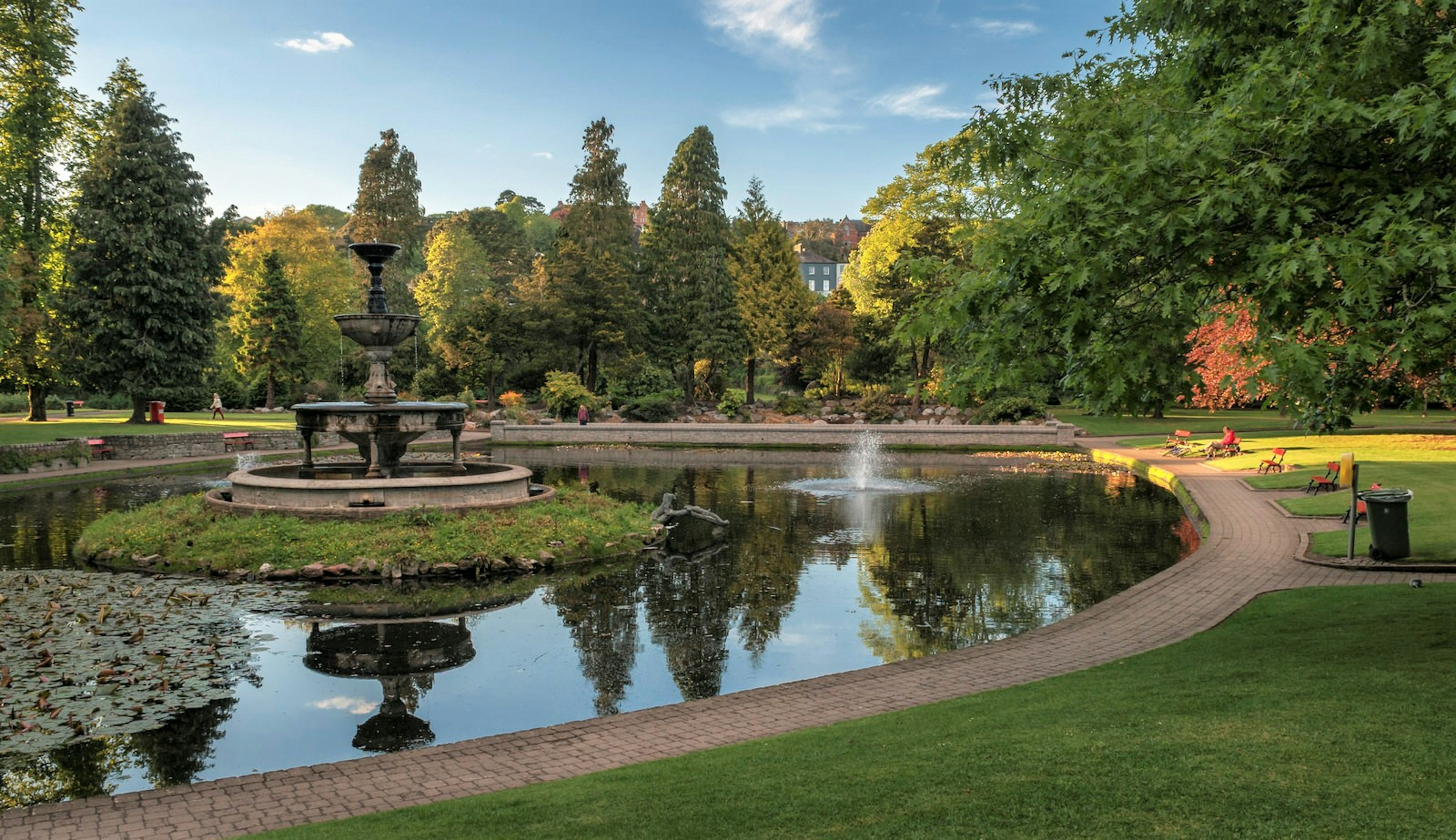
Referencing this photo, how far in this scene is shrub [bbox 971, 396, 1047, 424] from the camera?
147 feet

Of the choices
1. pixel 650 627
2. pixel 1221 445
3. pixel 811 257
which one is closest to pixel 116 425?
pixel 650 627

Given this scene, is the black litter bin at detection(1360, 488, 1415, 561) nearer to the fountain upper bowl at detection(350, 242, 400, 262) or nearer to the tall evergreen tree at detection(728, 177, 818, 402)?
the fountain upper bowl at detection(350, 242, 400, 262)

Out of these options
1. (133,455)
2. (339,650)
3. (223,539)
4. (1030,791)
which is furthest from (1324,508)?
(133,455)

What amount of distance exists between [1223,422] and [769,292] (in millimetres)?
26070

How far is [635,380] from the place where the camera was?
178ft

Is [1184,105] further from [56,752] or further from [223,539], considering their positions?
[223,539]

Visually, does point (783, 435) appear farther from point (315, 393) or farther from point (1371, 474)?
point (315, 393)

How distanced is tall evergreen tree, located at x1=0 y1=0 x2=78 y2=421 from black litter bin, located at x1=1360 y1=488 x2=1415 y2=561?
34404mm

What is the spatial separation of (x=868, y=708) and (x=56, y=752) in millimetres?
6839

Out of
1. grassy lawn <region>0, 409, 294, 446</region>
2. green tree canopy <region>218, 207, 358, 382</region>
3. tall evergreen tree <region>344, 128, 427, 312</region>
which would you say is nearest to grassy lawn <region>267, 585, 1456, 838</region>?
grassy lawn <region>0, 409, 294, 446</region>

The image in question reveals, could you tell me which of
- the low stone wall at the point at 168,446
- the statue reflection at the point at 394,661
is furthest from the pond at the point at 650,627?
the low stone wall at the point at 168,446

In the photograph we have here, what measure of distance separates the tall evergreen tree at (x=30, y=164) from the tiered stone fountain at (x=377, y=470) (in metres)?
16.4

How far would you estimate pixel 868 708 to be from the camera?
8469mm

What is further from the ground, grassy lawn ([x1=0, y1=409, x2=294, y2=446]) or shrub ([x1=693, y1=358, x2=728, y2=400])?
shrub ([x1=693, y1=358, x2=728, y2=400])
